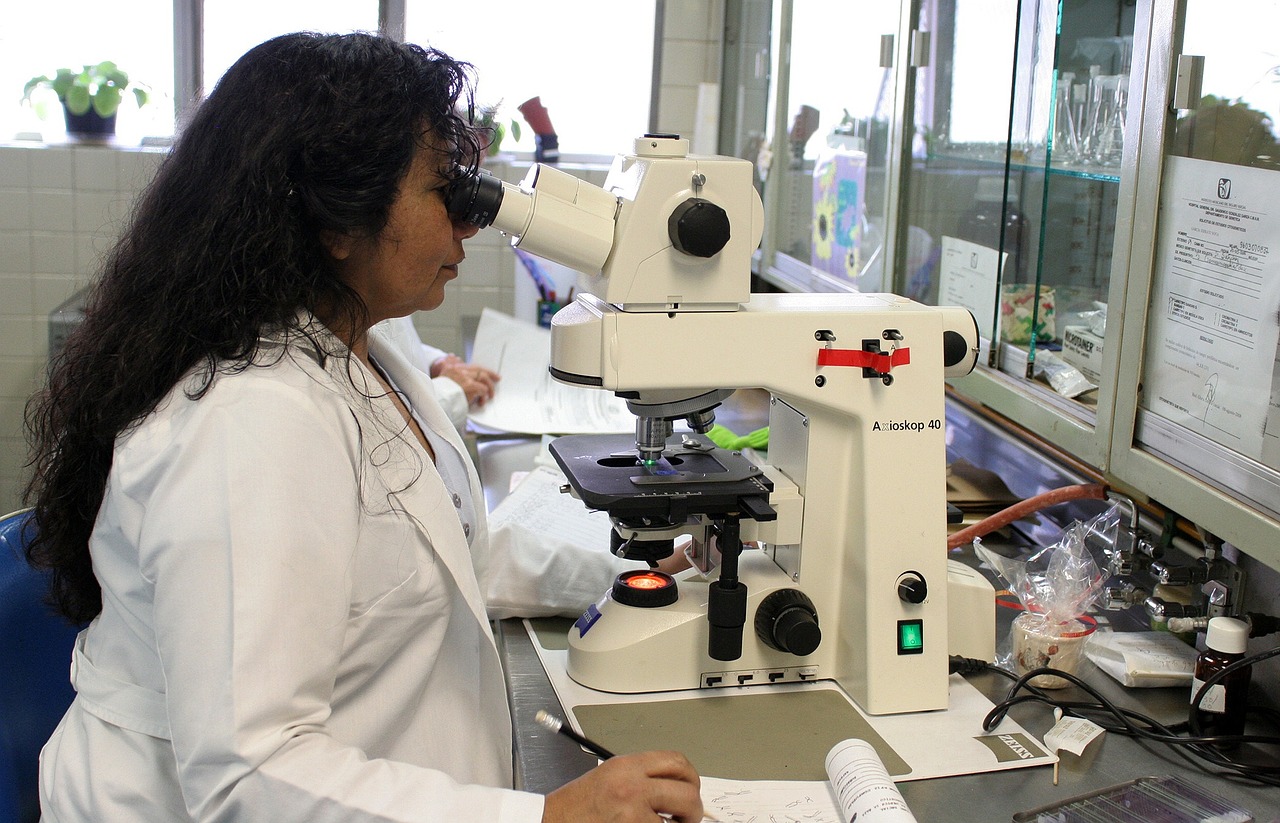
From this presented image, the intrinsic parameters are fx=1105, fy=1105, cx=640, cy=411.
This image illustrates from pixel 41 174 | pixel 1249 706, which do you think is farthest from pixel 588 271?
pixel 41 174

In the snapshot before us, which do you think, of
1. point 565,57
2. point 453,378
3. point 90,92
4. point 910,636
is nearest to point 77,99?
point 90,92

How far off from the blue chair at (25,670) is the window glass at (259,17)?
278 centimetres

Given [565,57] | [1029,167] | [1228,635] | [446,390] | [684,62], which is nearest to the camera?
[1228,635]

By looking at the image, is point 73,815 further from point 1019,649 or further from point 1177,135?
point 1177,135

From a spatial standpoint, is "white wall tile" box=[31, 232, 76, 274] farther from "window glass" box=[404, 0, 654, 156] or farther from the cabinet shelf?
the cabinet shelf

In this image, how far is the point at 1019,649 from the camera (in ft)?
4.43

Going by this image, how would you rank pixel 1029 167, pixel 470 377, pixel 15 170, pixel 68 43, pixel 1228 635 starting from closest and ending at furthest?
pixel 1228 635
pixel 1029 167
pixel 470 377
pixel 15 170
pixel 68 43

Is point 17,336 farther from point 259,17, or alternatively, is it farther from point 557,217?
point 557,217

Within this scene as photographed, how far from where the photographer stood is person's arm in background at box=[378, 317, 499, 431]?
2.41 metres

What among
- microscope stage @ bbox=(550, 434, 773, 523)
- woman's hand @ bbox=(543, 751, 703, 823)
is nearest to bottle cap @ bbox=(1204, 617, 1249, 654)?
microscope stage @ bbox=(550, 434, 773, 523)

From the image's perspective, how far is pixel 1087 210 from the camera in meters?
1.59

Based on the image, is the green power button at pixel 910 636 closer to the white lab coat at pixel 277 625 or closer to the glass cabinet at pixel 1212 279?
the glass cabinet at pixel 1212 279

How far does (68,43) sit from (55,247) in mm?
724

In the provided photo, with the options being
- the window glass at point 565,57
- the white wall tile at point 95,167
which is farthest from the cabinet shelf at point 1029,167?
the white wall tile at point 95,167
